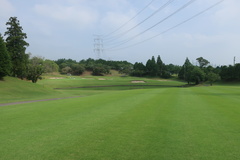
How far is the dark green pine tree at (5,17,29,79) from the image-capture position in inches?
1863

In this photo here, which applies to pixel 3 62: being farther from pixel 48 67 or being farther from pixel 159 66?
pixel 159 66

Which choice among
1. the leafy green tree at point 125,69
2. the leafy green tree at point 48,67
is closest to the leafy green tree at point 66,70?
the leafy green tree at point 48,67

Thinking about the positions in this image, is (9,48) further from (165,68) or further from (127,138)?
(165,68)

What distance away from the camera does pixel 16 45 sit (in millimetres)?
47969

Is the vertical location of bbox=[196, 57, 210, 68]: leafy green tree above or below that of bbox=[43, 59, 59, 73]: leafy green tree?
above

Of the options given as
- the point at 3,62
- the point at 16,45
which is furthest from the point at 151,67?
the point at 3,62

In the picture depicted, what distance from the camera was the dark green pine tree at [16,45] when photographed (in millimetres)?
47312

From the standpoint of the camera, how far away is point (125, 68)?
162 metres

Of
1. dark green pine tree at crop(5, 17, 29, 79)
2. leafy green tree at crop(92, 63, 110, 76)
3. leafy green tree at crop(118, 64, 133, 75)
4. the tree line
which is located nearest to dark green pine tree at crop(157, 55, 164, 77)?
the tree line

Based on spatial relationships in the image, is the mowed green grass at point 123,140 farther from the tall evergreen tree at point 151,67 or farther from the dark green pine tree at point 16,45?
the tall evergreen tree at point 151,67

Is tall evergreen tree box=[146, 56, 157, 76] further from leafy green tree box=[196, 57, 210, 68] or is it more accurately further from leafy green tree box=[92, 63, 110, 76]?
leafy green tree box=[196, 57, 210, 68]

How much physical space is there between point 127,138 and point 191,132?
2.81m

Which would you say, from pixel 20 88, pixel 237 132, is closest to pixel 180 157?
pixel 237 132

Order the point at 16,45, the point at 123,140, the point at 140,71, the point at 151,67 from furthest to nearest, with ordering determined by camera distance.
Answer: the point at 140,71
the point at 151,67
the point at 16,45
the point at 123,140
